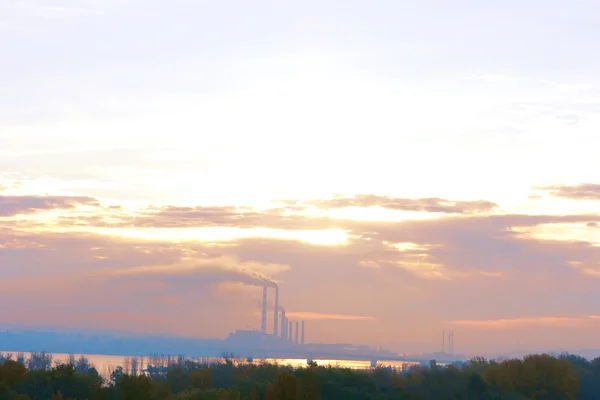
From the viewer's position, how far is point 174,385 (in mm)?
97000

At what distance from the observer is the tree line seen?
203 feet

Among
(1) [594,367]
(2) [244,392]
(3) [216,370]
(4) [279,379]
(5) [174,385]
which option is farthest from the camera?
(1) [594,367]

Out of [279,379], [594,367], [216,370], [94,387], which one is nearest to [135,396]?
[94,387]

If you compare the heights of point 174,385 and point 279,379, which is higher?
point 279,379

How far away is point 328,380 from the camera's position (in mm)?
78750

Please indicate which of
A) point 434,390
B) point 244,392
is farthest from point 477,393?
point 244,392

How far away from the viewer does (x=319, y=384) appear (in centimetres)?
7444

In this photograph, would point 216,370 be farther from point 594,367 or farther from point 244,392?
point 594,367

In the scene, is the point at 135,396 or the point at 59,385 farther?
the point at 59,385

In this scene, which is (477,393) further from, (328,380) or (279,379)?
(279,379)

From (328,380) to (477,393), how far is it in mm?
16260

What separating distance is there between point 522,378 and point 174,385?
1685 inches

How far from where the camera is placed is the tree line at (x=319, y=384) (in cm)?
6184

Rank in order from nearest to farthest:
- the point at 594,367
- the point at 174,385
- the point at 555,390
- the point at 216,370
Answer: the point at 555,390 → the point at 174,385 → the point at 216,370 → the point at 594,367
